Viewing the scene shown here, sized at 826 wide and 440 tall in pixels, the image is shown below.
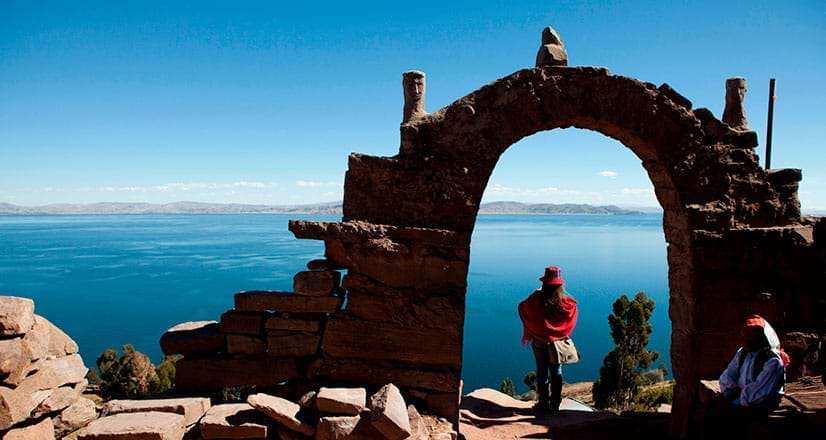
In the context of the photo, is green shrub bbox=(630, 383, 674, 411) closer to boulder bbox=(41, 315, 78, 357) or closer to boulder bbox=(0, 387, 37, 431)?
boulder bbox=(41, 315, 78, 357)

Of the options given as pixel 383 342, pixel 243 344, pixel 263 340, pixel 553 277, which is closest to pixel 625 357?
pixel 553 277

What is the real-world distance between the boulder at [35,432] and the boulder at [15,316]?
769 mm

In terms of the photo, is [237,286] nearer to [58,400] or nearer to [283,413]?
[58,400]

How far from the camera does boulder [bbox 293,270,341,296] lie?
16.0ft

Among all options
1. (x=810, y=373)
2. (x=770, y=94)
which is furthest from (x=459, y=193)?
(x=770, y=94)

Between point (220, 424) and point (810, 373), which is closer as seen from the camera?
point (220, 424)

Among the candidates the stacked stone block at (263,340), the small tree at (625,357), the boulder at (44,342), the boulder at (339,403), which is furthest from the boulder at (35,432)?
the small tree at (625,357)

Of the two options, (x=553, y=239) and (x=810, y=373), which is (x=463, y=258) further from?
(x=553, y=239)

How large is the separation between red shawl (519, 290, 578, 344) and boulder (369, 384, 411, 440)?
217 centimetres

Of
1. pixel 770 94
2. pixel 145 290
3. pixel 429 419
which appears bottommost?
pixel 145 290

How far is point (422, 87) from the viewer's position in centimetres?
508

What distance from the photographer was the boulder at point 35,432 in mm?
3945

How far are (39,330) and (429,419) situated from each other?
358 centimetres

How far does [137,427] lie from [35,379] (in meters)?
1.07
